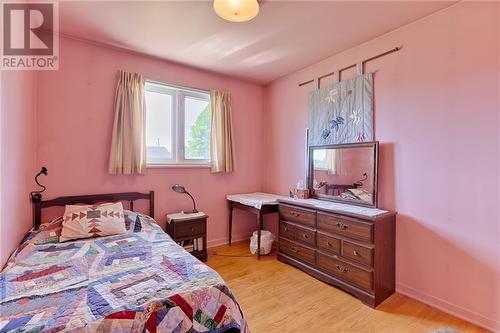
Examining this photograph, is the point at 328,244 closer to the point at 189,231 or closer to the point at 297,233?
the point at 297,233

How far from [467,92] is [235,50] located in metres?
2.22

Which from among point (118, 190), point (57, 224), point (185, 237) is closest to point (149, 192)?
point (118, 190)

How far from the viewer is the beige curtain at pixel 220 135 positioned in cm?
342

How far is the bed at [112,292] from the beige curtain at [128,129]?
1.04 m

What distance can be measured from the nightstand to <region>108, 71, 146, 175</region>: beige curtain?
72 cm

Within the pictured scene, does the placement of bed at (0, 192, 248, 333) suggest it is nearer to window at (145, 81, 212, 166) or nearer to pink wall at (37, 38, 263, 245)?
pink wall at (37, 38, 263, 245)

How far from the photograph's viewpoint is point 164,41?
257 cm

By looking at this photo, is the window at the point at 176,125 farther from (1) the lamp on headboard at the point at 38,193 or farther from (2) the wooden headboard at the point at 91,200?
(1) the lamp on headboard at the point at 38,193

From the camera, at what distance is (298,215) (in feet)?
9.12

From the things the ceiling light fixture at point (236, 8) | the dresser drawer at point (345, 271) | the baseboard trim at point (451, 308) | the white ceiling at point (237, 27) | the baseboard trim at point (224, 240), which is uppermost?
the white ceiling at point (237, 27)

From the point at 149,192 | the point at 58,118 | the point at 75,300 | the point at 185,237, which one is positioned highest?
the point at 58,118

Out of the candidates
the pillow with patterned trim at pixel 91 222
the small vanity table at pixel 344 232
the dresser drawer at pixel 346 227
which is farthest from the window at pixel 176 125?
the dresser drawer at pixel 346 227

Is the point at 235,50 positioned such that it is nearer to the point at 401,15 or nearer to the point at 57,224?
the point at 401,15

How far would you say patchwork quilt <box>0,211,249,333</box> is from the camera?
105 cm
